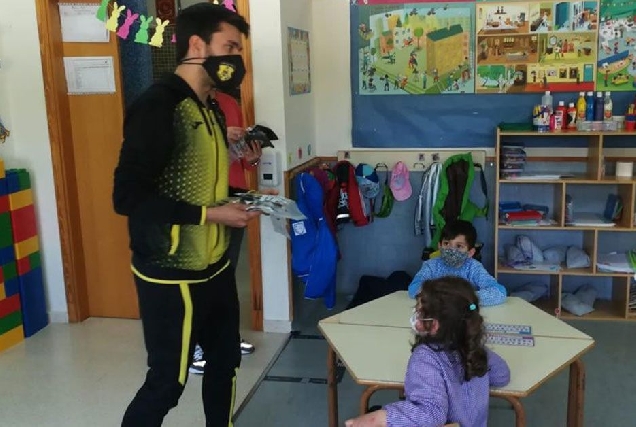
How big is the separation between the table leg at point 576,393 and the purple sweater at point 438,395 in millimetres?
575

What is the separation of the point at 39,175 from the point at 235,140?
6.72ft

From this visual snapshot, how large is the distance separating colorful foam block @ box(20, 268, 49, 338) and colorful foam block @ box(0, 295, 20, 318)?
0.14 ft

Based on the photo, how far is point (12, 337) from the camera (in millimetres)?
3867

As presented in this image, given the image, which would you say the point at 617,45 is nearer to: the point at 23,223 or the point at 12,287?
the point at 23,223

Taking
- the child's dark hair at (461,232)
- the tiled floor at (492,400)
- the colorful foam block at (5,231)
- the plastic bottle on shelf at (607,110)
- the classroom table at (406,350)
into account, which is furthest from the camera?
the plastic bottle on shelf at (607,110)

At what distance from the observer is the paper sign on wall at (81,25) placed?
13.0ft

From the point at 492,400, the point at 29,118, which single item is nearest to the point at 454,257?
the point at 492,400

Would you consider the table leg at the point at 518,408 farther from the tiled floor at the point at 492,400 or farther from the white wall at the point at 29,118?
the white wall at the point at 29,118

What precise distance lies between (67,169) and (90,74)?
1.95ft

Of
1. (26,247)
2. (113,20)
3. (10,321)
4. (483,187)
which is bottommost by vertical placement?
(10,321)

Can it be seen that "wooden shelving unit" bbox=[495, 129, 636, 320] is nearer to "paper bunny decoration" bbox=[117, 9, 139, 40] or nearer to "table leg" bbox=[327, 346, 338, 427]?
"table leg" bbox=[327, 346, 338, 427]

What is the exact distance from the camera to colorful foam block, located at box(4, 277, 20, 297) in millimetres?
3839

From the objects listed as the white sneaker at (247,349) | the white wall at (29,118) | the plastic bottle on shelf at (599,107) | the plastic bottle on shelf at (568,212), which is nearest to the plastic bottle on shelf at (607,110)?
the plastic bottle on shelf at (599,107)

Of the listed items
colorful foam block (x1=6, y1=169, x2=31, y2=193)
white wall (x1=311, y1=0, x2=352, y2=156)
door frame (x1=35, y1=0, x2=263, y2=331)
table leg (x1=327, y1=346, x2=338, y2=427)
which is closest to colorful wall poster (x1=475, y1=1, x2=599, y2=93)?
white wall (x1=311, y1=0, x2=352, y2=156)
